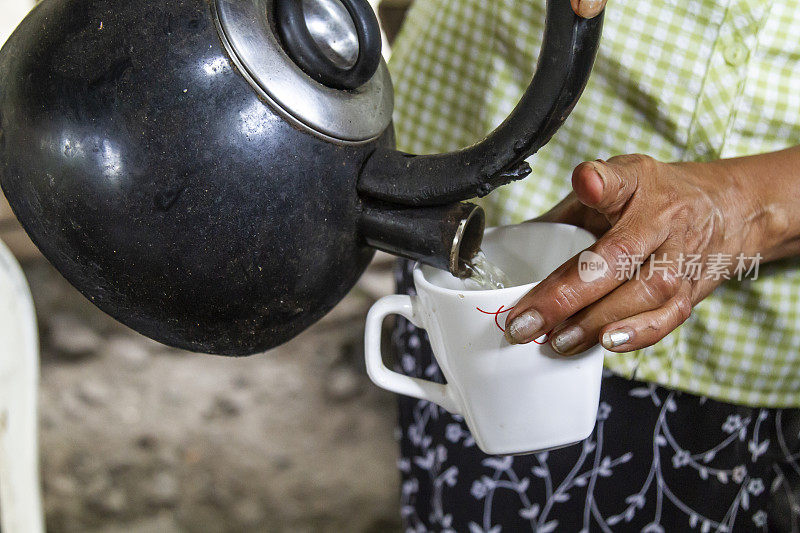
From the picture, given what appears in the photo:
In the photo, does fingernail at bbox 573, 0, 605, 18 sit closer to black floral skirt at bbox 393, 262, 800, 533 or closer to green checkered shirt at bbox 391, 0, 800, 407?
green checkered shirt at bbox 391, 0, 800, 407

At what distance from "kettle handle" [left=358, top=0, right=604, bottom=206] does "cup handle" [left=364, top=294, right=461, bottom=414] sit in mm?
97

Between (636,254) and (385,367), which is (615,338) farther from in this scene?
(385,367)

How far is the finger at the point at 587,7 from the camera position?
369 millimetres

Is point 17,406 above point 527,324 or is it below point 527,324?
below

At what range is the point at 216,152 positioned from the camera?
1.40 feet

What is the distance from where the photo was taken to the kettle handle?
387 millimetres

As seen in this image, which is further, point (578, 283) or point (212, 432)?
point (212, 432)

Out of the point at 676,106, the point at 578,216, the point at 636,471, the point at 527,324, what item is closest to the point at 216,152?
the point at 527,324

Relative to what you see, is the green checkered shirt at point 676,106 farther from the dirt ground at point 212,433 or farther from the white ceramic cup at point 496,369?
the dirt ground at point 212,433

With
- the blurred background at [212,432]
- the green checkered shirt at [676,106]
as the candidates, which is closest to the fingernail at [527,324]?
the green checkered shirt at [676,106]

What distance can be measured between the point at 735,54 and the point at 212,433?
1440mm

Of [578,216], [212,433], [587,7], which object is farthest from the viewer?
[212,433]

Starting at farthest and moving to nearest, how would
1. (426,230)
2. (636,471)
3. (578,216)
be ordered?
(636,471) → (578,216) → (426,230)

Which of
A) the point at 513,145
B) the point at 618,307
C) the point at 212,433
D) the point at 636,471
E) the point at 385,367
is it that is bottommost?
the point at 212,433
